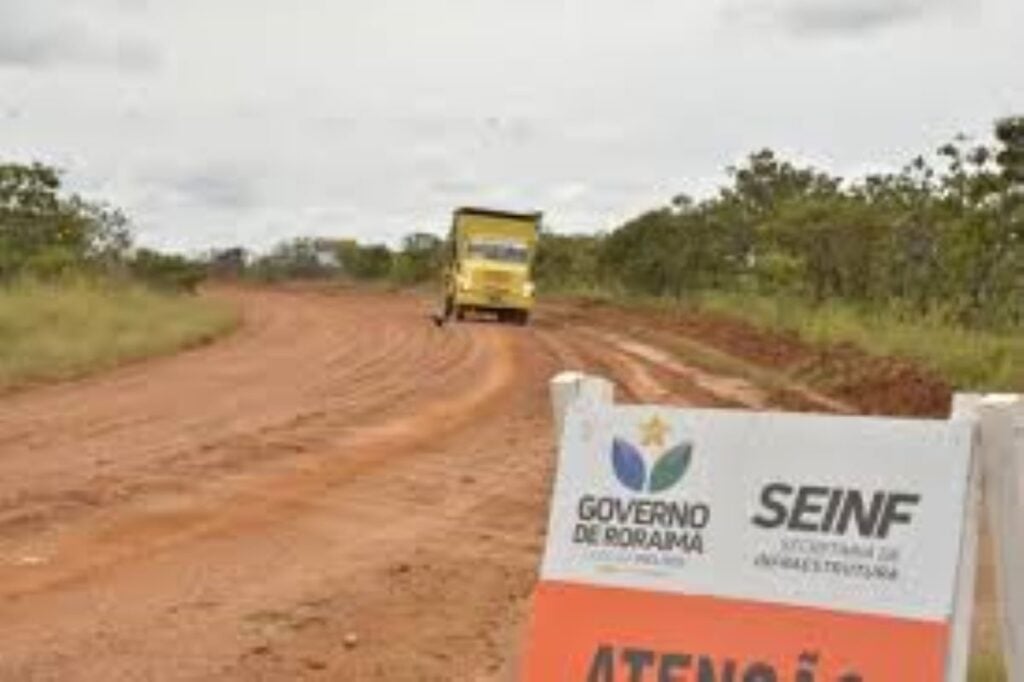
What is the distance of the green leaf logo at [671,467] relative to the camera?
5.45 m

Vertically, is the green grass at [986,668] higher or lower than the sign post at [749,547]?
lower

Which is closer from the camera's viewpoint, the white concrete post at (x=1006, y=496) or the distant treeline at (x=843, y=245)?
the white concrete post at (x=1006, y=496)

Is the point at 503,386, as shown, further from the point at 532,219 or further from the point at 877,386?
the point at 532,219

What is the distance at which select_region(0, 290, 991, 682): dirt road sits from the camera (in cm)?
810

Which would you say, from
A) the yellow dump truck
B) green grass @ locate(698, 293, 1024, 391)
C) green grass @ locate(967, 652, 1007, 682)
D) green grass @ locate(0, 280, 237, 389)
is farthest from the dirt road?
the yellow dump truck

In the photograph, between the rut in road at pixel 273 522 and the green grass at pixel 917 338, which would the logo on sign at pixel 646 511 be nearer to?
the rut in road at pixel 273 522

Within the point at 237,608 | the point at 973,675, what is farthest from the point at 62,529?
the point at 973,675

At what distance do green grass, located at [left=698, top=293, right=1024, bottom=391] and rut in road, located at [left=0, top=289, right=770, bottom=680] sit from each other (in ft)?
9.78

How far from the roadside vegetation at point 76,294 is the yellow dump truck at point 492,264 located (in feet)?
17.7

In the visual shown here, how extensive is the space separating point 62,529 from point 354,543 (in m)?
1.69

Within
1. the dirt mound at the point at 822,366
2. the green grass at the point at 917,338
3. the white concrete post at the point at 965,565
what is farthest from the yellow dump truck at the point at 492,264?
the white concrete post at the point at 965,565

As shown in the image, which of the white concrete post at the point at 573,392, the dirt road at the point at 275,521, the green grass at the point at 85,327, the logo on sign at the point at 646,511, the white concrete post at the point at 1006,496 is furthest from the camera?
the green grass at the point at 85,327

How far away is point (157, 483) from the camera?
12844 millimetres

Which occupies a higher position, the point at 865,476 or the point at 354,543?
the point at 865,476
